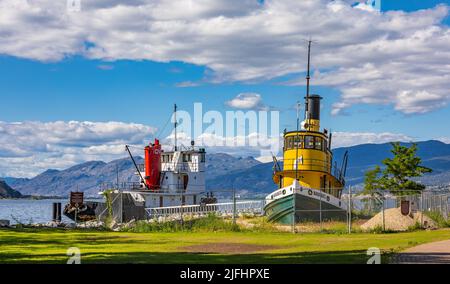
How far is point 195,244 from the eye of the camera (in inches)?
1162

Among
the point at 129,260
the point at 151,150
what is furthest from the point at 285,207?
the point at 151,150

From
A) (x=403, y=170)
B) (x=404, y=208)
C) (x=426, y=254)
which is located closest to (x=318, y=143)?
(x=404, y=208)

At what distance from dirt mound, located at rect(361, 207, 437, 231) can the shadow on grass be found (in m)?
13.4

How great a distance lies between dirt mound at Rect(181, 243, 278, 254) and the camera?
84.6 ft

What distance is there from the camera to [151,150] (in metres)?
70.6

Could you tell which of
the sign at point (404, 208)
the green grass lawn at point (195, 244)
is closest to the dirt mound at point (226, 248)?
the green grass lawn at point (195, 244)

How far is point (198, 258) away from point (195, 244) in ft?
21.8

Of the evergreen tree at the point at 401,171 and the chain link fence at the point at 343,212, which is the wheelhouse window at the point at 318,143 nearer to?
the chain link fence at the point at 343,212

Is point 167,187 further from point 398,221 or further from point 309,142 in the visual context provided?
point 398,221

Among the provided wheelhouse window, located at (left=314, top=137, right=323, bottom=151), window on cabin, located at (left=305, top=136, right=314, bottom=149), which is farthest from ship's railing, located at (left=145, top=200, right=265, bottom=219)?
window on cabin, located at (left=305, top=136, right=314, bottom=149)

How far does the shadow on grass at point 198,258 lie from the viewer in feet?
71.0

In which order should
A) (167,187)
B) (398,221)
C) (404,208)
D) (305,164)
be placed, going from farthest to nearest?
(167,187), (305,164), (404,208), (398,221)
